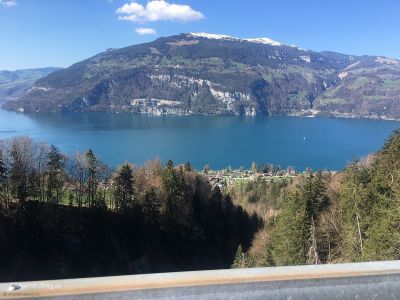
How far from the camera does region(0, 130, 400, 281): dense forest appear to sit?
666 inches

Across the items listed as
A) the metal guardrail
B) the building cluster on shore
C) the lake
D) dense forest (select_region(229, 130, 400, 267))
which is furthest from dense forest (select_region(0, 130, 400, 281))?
the lake

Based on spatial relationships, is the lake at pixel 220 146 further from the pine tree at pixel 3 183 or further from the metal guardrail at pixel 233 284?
the metal guardrail at pixel 233 284

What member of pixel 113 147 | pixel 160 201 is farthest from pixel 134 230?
pixel 113 147

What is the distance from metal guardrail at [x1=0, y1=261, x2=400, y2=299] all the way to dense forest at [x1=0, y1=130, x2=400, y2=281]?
12040 millimetres

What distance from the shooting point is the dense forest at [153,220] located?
55.5 ft

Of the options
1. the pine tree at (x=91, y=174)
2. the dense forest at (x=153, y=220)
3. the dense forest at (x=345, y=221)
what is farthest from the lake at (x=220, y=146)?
the dense forest at (x=345, y=221)

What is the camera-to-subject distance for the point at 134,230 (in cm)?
2969

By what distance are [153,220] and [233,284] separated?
29.0 meters

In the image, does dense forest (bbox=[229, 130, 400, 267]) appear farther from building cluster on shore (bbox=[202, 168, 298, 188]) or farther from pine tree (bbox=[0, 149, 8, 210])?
building cluster on shore (bbox=[202, 168, 298, 188])

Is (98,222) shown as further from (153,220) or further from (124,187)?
(153,220)

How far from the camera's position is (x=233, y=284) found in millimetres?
2141

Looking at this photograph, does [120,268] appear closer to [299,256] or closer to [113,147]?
[299,256]

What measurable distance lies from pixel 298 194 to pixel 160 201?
15.2m

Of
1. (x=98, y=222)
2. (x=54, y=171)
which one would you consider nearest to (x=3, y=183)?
(x=54, y=171)
